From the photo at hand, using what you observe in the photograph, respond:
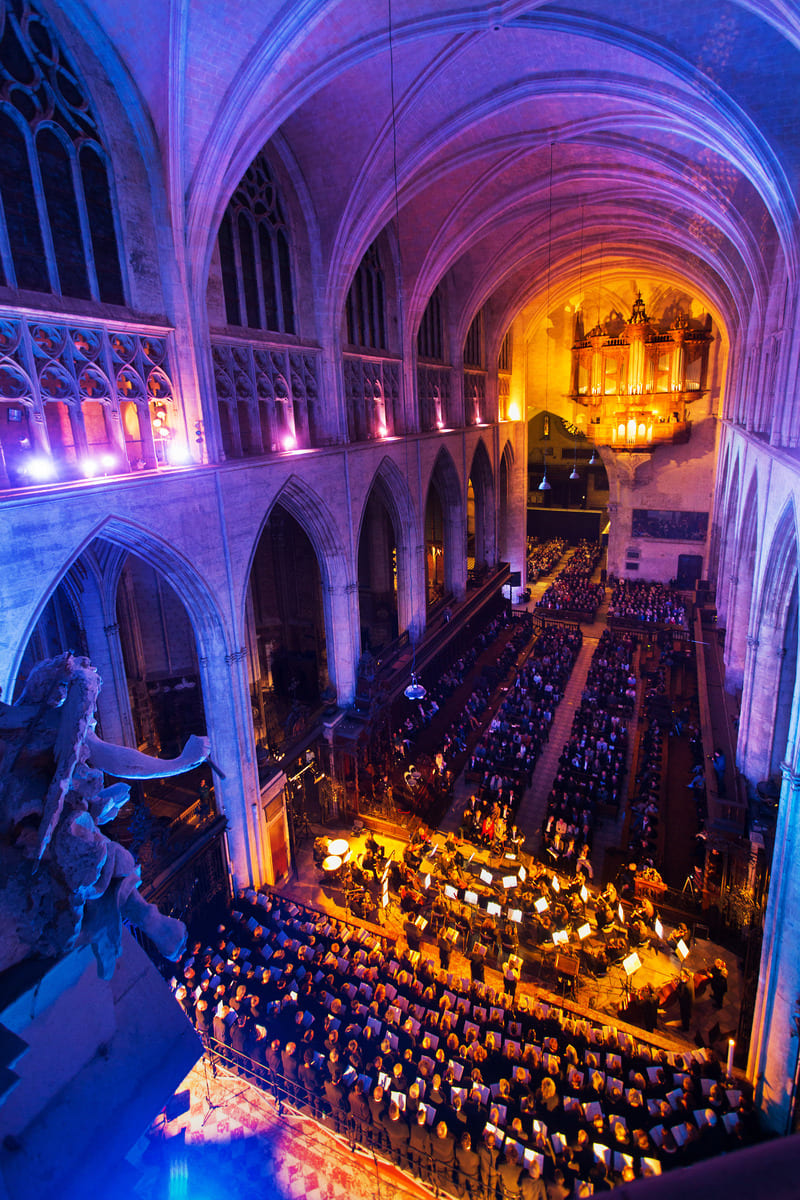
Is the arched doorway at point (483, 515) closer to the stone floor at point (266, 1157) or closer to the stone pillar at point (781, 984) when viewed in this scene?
the stone pillar at point (781, 984)

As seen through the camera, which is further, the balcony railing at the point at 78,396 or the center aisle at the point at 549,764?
the center aisle at the point at 549,764

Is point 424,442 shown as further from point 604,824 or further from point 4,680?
point 4,680

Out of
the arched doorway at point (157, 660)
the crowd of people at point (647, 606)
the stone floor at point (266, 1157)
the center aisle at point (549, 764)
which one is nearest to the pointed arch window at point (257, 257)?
the arched doorway at point (157, 660)

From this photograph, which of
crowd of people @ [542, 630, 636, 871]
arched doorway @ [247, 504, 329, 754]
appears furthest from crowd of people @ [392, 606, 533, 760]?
arched doorway @ [247, 504, 329, 754]

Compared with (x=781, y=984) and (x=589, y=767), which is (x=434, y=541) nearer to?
(x=589, y=767)

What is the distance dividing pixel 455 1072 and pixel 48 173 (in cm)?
1319

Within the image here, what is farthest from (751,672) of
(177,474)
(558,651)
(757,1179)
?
(757,1179)

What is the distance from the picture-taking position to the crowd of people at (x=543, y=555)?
116 feet

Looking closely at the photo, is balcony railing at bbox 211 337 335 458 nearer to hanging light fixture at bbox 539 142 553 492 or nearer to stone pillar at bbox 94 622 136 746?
stone pillar at bbox 94 622 136 746

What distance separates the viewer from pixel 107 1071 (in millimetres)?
2471

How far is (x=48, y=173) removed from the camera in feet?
29.7

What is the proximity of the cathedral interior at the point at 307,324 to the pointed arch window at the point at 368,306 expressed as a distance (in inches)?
4.2

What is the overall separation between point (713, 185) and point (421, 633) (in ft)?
44.8

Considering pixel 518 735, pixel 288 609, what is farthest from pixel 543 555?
pixel 518 735
